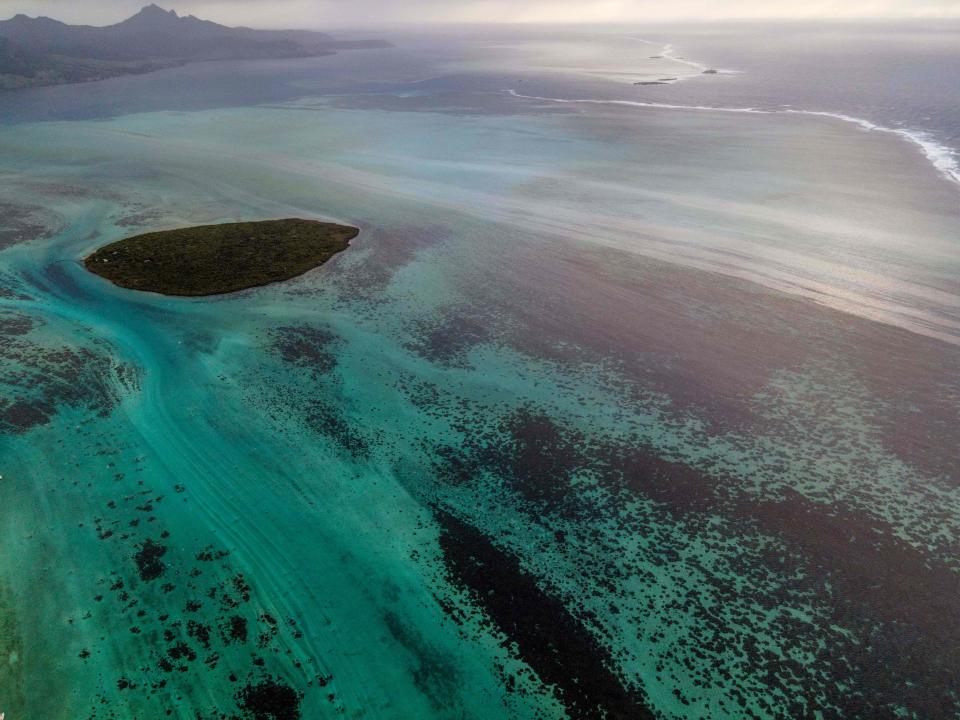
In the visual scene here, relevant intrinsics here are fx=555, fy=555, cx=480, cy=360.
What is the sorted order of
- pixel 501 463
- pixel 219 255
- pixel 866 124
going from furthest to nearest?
pixel 866 124 < pixel 219 255 < pixel 501 463

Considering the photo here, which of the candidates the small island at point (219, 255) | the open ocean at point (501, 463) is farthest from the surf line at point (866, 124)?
the small island at point (219, 255)

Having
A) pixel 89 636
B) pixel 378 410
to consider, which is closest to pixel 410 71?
pixel 378 410

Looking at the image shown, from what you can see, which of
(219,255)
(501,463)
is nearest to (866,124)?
(501,463)

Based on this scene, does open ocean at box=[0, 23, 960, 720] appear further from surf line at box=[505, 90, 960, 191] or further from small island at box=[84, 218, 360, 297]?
surf line at box=[505, 90, 960, 191]

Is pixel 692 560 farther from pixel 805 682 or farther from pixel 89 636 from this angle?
pixel 89 636

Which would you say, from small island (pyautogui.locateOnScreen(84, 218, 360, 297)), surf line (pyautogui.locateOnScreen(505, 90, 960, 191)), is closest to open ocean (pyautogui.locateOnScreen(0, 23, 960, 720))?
small island (pyautogui.locateOnScreen(84, 218, 360, 297))

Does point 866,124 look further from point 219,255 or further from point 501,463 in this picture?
point 219,255

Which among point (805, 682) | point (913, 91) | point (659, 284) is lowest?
point (805, 682)
